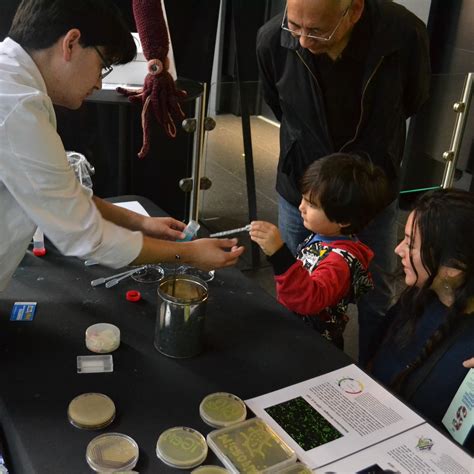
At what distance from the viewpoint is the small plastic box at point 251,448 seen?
2.72ft

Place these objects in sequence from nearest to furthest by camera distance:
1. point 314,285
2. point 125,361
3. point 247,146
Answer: point 125,361
point 314,285
point 247,146

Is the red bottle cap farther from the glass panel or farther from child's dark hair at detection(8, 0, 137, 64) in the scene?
the glass panel

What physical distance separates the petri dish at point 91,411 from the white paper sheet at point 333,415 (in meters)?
0.22

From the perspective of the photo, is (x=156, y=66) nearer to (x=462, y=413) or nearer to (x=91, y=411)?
(x=91, y=411)

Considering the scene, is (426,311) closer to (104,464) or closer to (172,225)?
(172,225)

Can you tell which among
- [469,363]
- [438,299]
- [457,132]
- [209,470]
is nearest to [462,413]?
[469,363]

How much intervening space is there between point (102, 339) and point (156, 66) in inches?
31.1

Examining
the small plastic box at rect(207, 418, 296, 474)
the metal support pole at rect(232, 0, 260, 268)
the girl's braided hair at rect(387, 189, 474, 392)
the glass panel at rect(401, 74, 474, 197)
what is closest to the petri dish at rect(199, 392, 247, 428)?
the small plastic box at rect(207, 418, 296, 474)

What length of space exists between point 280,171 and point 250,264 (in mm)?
1127

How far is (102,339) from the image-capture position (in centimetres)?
105

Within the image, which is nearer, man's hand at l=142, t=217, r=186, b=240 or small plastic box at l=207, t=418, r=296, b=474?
→ small plastic box at l=207, t=418, r=296, b=474

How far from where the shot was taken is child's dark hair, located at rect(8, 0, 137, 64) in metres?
1.01

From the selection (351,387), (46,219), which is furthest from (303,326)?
(46,219)

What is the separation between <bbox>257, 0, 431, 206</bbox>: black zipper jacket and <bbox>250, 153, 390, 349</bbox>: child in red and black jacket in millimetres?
307
